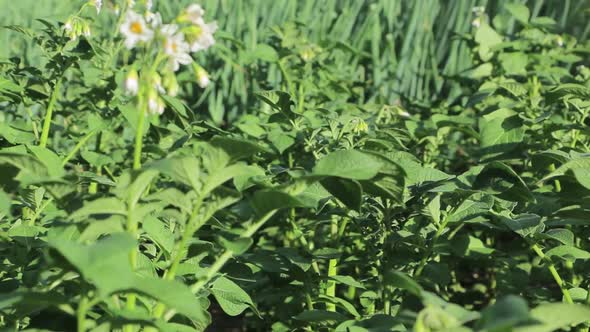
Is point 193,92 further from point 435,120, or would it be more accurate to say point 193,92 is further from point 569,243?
point 569,243

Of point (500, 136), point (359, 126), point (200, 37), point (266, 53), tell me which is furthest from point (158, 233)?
point (266, 53)

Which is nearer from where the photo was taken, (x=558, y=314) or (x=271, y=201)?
(x=558, y=314)

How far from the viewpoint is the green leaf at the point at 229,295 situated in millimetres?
1558

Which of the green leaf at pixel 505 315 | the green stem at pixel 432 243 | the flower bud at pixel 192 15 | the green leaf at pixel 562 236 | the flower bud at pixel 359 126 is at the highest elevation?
the flower bud at pixel 192 15

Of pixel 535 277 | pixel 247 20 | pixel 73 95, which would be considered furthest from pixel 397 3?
pixel 535 277

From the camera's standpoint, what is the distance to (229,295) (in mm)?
1572

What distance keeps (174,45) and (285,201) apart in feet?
1.00

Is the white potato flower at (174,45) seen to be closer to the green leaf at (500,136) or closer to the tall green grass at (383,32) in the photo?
the green leaf at (500,136)

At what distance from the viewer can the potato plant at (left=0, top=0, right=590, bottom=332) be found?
119cm

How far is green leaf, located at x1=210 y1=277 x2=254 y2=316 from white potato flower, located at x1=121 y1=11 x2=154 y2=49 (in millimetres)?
522

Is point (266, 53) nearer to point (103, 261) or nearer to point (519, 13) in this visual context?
point (519, 13)

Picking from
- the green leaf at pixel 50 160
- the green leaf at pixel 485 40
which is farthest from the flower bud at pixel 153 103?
the green leaf at pixel 485 40

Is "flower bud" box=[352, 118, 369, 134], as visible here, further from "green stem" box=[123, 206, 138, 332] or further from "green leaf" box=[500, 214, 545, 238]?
"green stem" box=[123, 206, 138, 332]

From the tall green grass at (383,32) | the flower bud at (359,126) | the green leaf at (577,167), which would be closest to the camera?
the green leaf at (577,167)
